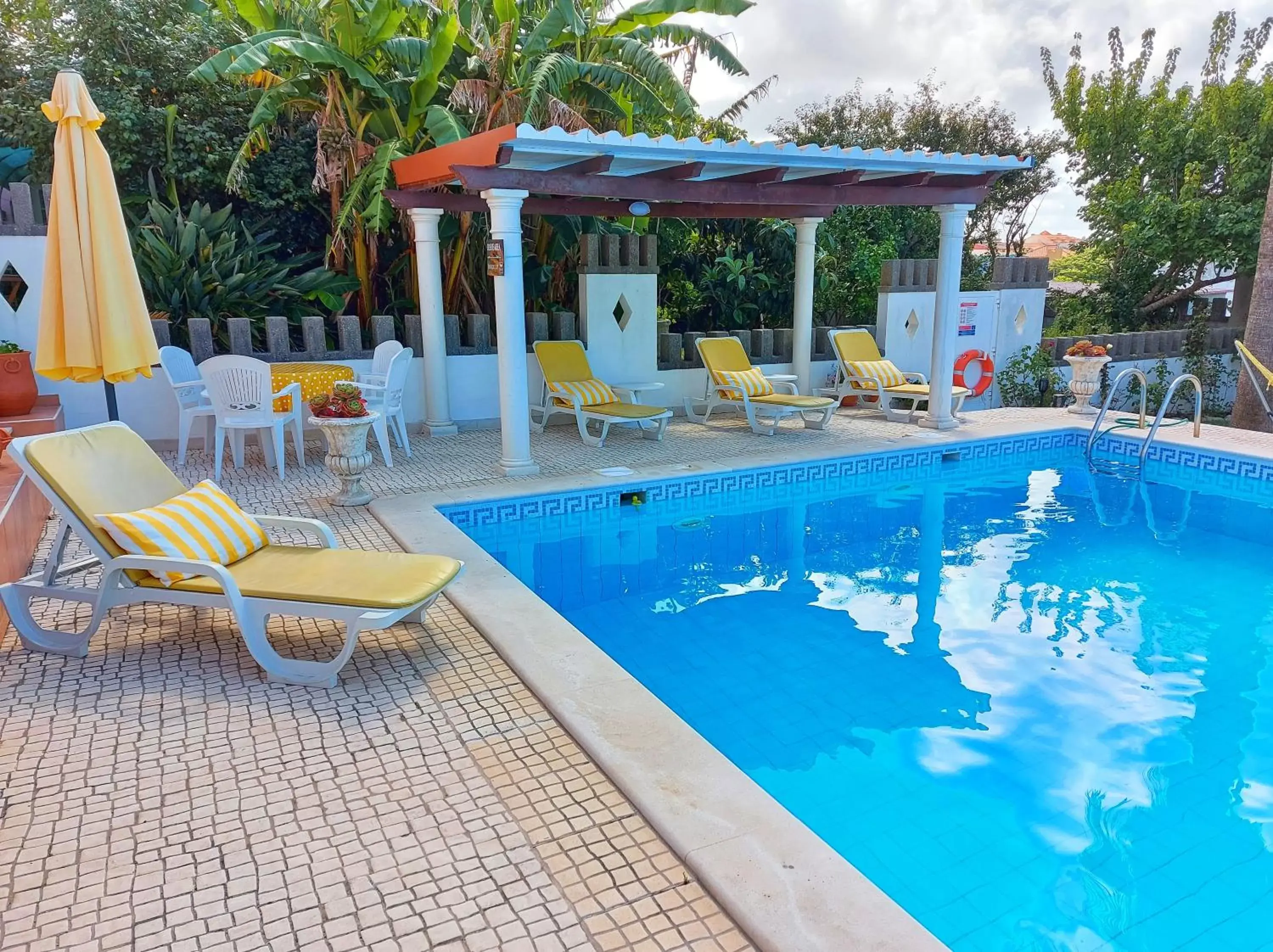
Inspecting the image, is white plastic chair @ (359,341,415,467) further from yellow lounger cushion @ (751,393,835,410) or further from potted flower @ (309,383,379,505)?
yellow lounger cushion @ (751,393,835,410)

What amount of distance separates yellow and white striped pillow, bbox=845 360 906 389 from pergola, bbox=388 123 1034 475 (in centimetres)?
80

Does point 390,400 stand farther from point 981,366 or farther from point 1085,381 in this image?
point 1085,381

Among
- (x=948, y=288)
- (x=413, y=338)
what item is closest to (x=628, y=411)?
(x=413, y=338)

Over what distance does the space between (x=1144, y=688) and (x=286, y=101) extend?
1038cm

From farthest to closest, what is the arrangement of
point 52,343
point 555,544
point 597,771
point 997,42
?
point 997,42 < point 555,544 < point 52,343 < point 597,771

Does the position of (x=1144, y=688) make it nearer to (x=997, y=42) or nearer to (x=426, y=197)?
(x=426, y=197)

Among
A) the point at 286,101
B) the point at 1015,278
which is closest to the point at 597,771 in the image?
the point at 286,101

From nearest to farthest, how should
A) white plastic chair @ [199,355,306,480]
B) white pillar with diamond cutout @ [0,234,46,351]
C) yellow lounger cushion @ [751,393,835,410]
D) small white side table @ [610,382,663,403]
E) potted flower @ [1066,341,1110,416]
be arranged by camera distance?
white plastic chair @ [199,355,306,480]
white pillar with diamond cutout @ [0,234,46,351]
yellow lounger cushion @ [751,393,835,410]
small white side table @ [610,382,663,403]
potted flower @ [1066,341,1110,416]

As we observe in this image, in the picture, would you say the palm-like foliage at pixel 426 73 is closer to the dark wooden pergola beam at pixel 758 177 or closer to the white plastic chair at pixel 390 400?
the white plastic chair at pixel 390 400

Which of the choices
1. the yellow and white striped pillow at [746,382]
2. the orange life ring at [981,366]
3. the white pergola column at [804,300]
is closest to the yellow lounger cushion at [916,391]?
the orange life ring at [981,366]

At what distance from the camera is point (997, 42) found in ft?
73.9

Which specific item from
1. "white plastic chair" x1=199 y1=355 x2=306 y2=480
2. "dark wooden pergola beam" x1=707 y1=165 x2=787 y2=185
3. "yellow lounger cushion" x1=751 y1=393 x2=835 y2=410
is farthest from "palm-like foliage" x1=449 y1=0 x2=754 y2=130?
"white plastic chair" x1=199 y1=355 x2=306 y2=480

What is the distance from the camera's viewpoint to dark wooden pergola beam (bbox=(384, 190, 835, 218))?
9.20 m

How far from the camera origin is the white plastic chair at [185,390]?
7980 mm
